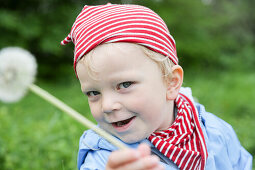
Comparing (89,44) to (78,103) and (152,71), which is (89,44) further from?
(78,103)

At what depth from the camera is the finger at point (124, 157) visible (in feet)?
3.08

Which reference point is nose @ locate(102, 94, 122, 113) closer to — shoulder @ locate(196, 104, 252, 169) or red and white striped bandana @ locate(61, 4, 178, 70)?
red and white striped bandana @ locate(61, 4, 178, 70)

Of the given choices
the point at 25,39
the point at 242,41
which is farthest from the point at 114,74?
the point at 242,41

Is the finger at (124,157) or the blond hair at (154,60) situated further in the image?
the blond hair at (154,60)

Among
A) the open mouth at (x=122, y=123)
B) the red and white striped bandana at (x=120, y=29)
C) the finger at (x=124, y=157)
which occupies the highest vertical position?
the red and white striped bandana at (x=120, y=29)

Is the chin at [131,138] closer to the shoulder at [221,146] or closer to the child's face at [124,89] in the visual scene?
A: the child's face at [124,89]

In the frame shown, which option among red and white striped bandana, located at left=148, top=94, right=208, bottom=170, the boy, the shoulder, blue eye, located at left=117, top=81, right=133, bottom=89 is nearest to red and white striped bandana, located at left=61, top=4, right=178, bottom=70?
the boy

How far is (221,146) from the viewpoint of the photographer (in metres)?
1.62

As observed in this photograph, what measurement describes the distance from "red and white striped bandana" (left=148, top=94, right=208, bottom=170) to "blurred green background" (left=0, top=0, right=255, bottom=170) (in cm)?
79

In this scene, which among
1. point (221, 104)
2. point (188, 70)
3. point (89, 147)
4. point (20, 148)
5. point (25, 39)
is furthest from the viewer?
point (188, 70)

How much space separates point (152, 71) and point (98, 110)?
28cm

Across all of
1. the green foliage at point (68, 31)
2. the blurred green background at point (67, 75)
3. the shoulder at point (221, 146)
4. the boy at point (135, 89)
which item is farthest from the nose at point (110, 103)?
the green foliage at point (68, 31)

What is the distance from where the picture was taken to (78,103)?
4.62 metres

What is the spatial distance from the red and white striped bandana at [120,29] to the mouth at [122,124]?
32cm
